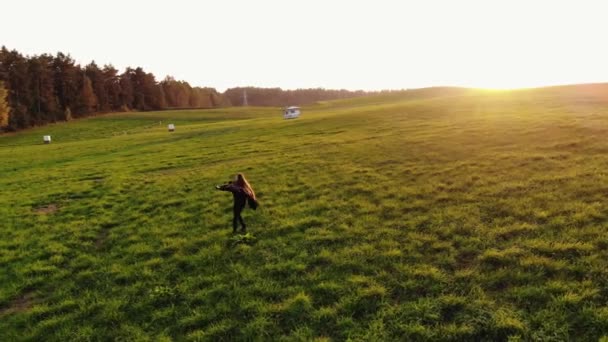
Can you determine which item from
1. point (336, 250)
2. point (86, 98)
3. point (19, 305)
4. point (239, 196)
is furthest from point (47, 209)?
point (86, 98)

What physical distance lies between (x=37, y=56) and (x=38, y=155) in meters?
67.7

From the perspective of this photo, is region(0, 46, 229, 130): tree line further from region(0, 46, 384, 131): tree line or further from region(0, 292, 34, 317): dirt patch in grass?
region(0, 292, 34, 317): dirt patch in grass

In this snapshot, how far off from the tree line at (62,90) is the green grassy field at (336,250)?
70.8 meters

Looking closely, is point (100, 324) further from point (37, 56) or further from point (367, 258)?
point (37, 56)

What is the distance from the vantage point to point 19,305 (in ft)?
37.6

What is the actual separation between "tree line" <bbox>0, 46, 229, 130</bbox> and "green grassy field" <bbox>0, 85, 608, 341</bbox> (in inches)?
2789

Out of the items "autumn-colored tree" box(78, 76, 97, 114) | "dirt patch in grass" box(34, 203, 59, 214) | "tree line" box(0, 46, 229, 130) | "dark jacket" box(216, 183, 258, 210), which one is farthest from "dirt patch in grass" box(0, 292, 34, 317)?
"autumn-colored tree" box(78, 76, 97, 114)

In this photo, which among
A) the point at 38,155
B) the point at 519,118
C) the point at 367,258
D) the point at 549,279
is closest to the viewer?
the point at 549,279

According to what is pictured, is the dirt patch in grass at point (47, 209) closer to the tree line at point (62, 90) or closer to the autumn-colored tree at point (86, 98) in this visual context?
the tree line at point (62, 90)

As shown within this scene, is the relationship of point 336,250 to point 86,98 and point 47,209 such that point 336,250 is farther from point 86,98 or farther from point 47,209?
point 86,98

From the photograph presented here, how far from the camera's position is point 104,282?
481 inches

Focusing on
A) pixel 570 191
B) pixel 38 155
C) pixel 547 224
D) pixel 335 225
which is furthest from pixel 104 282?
pixel 38 155

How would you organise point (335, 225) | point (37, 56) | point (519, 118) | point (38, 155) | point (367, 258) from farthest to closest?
point (37, 56) → point (38, 155) → point (519, 118) → point (335, 225) → point (367, 258)

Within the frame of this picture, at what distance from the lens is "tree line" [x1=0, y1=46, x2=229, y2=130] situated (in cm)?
8638
